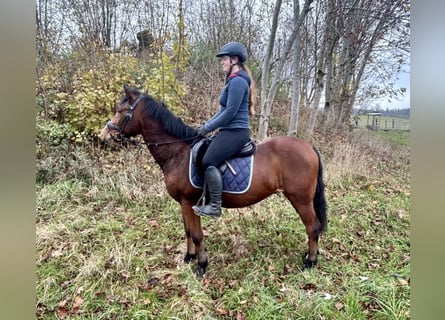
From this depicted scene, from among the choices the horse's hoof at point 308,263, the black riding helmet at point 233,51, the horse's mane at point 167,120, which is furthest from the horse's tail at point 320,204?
the black riding helmet at point 233,51

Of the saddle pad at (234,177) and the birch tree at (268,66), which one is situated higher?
the birch tree at (268,66)

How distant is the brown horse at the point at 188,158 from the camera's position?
2740mm

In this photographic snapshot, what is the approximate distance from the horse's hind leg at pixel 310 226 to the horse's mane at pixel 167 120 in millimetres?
1186

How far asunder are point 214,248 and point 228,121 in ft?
5.00

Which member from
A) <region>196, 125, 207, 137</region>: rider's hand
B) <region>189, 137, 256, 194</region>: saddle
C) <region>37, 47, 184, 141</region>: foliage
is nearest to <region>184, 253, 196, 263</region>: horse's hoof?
<region>189, 137, 256, 194</region>: saddle

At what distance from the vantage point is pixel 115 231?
3.47 m

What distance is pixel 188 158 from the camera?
276 centimetres

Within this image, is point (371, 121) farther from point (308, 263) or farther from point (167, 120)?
point (167, 120)

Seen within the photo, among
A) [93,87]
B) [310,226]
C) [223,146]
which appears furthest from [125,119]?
[93,87]

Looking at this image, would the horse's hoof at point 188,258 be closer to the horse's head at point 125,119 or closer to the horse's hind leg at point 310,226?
the horse's hind leg at point 310,226

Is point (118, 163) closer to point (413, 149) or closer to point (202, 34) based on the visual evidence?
point (202, 34)

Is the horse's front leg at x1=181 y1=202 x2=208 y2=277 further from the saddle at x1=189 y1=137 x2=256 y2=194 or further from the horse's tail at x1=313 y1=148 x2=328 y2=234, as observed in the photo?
the horse's tail at x1=313 y1=148 x2=328 y2=234

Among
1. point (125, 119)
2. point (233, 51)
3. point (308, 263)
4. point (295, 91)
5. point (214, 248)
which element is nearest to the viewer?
point (233, 51)
